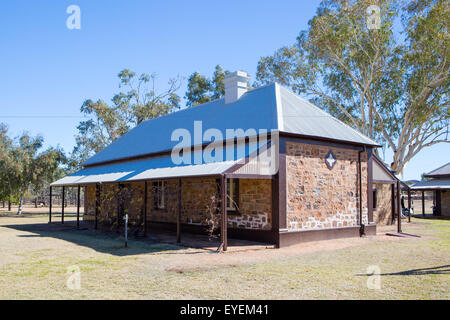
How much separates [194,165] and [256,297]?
22.2 feet

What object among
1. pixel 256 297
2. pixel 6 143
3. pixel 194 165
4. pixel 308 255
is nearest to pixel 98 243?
pixel 194 165

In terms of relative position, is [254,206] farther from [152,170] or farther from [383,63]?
[383,63]

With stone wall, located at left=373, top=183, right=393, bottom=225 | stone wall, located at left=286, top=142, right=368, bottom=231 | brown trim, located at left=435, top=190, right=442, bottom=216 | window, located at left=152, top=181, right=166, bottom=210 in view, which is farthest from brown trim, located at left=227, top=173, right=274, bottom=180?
brown trim, located at left=435, top=190, right=442, bottom=216

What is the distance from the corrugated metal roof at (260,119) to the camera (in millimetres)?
12617

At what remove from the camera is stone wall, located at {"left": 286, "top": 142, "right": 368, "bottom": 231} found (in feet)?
39.2

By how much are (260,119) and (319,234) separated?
4.19m

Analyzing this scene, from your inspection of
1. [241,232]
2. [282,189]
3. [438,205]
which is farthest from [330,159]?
[438,205]

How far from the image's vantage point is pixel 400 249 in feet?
35.6

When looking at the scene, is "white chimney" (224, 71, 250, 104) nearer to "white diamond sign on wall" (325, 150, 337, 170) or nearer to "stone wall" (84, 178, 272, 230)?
"stone wall" (84, 178, 272, 230)

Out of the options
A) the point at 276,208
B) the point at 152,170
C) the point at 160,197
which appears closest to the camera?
the point at 276,208

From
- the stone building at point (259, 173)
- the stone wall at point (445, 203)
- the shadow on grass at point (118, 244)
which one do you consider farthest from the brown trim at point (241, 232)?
the stone wall at point (445, 203)

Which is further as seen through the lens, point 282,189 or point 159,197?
point 159,197

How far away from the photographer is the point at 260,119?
12773 millimetres
